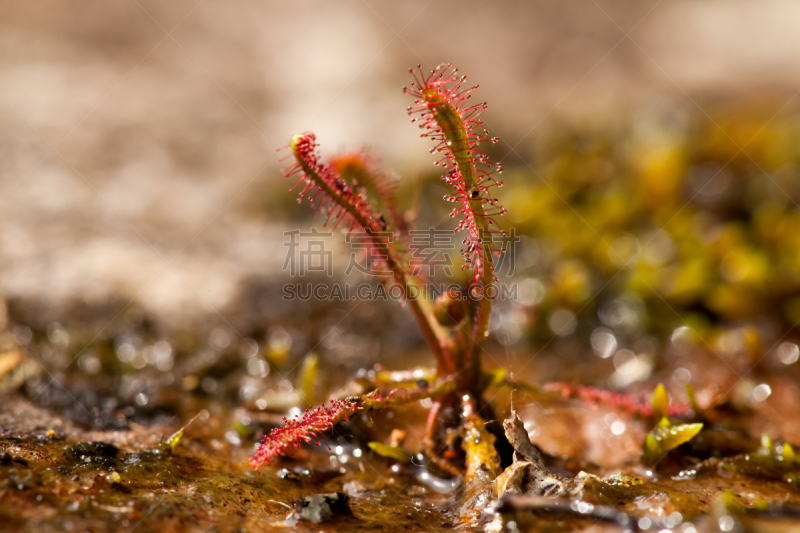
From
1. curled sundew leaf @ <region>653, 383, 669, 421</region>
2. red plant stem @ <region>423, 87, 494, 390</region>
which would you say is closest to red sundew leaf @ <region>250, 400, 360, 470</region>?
red plant stem @ <region>423, 87, 494, 390</region>

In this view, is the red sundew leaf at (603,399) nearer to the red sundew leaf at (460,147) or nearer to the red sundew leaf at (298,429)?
the red sundew leaf at (460,147)

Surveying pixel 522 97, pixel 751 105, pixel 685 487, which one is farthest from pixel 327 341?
pixel 751 105

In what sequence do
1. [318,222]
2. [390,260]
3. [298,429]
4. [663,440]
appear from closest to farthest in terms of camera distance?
[298,429] < [663,440] < [390,260] < [318,222]

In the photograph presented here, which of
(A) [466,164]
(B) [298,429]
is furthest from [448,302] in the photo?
(B) [298,429]

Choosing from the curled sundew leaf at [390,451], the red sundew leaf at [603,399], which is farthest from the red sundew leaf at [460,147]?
the curled sundew leaf at [390,451]

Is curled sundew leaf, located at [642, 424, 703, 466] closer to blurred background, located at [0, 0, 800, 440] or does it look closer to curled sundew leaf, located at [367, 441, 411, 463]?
blurred background, located at [0, 0, 800, 440]

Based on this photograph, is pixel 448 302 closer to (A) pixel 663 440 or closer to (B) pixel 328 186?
(B) pixel 328 186
